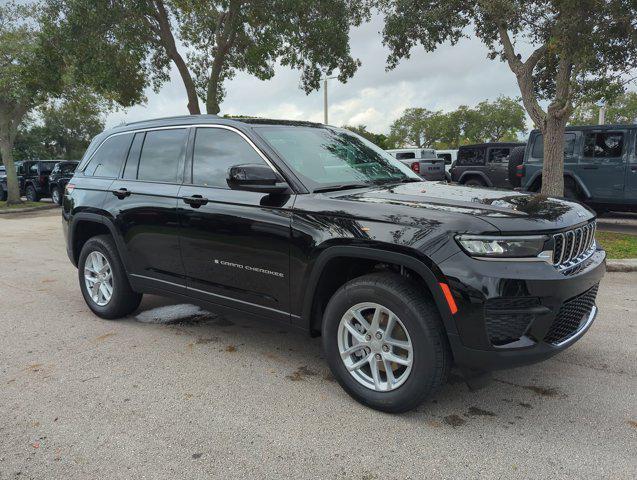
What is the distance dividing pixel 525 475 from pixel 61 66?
15281mm

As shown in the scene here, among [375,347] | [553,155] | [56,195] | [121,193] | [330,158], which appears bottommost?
[375,347]

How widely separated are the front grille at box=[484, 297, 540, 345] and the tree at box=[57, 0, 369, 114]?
1095 centimetres

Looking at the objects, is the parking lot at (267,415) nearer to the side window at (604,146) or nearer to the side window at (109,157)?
the side window at (109,157)

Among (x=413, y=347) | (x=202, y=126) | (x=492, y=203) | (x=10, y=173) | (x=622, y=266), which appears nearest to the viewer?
(x=413, y=347)

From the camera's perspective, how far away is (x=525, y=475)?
2434mm

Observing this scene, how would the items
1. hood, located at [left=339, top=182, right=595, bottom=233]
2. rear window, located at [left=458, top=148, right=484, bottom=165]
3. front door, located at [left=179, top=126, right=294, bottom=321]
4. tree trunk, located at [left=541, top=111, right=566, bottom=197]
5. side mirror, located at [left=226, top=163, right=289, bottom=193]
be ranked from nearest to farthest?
hood, located at [left=339, top=182, right=595, bottom=233]
side mirror, located at [left=226, top=163, right=289, bottom=193]
front door, located at [left=179, top=126, right=294, bottom=321]
tree trunk, located at [left=541, top=111, right=566, bottom=197]
rear window, located at [left=458, top=148, right=484, bottom=165]

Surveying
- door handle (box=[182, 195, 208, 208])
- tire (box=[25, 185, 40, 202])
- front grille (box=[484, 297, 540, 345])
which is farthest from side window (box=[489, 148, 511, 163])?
tire (box=[25, 185, 40, 202])

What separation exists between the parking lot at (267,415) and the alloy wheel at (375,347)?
216 mm

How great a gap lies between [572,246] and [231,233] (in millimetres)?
2193

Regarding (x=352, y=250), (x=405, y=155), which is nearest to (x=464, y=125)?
(x=405, y=155)

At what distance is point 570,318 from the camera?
2955 millimetres

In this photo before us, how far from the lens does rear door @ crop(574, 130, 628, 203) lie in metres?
10.1

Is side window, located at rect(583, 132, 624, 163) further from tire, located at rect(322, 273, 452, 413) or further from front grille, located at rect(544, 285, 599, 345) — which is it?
tire, located at rect(322, 273, 452, 413)

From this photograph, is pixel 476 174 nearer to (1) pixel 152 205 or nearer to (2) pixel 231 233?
(1) pixel 152 205
